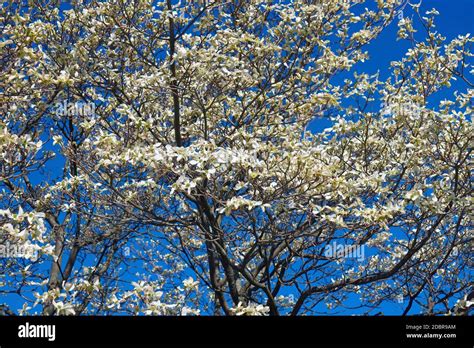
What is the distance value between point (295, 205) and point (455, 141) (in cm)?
202

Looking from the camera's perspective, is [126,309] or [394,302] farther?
[394,302]

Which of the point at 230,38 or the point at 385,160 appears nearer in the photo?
the point at 230,38

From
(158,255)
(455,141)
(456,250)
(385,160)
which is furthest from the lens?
(158,255)

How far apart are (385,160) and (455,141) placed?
1.32 meters

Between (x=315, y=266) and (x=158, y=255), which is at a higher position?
(x=158, y=255)

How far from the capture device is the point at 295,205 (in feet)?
23.4

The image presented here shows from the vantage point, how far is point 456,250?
1002cm
